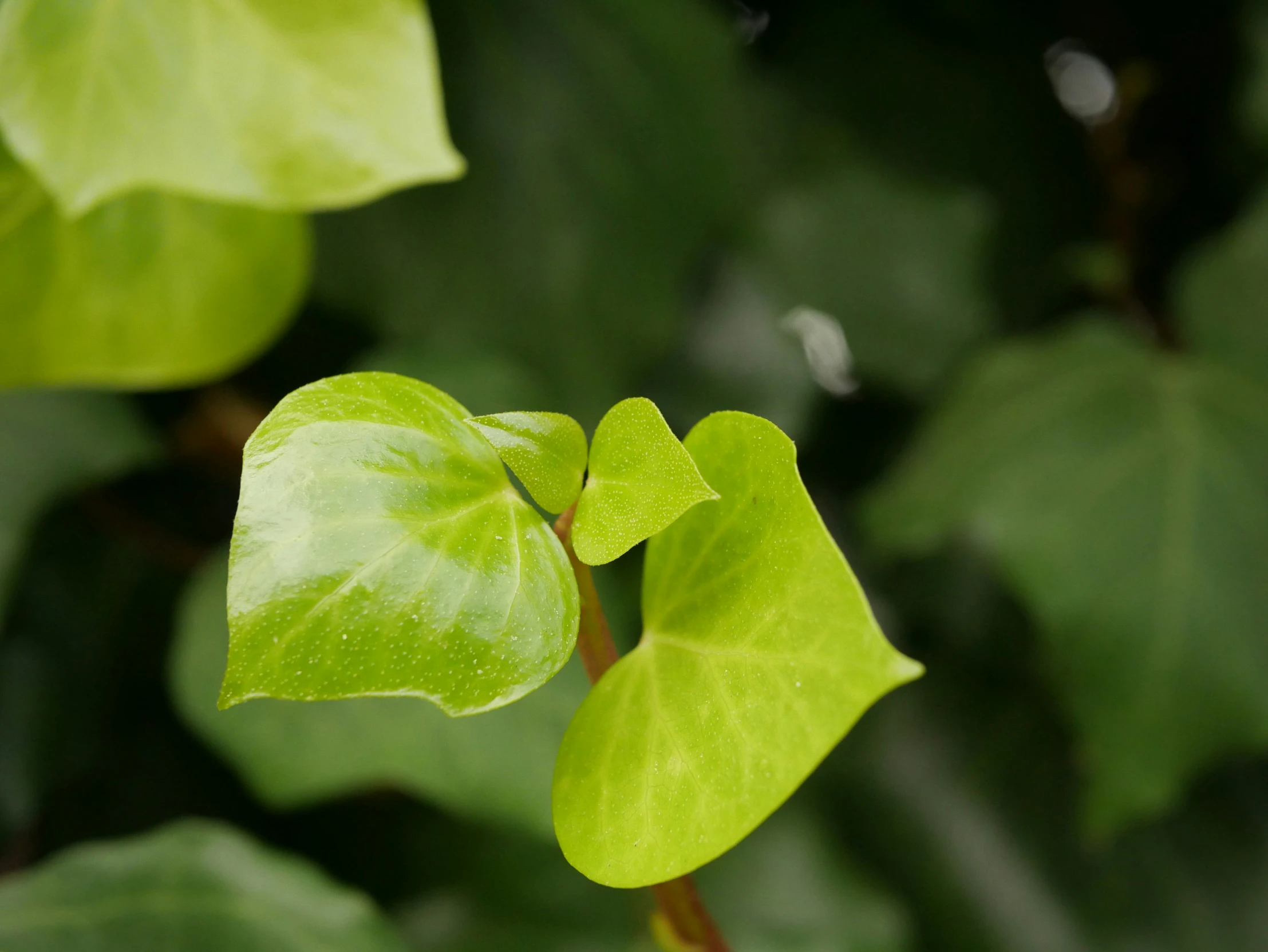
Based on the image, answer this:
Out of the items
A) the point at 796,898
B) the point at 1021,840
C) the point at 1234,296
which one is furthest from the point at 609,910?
the point at 1234,296

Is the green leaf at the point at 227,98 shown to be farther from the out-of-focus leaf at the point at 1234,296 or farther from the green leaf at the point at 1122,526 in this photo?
the out-of-focus leaf at the point at 1234,296

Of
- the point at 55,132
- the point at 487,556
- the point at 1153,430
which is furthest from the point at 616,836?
the point at 1153,430

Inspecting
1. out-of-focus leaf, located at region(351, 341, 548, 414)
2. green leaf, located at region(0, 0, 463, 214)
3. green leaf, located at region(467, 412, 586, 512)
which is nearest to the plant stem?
green leaf, located at region(467, 412, 586, 512)

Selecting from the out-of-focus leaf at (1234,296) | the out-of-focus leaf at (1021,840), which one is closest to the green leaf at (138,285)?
the out-of-focus leaf at (1021,840)

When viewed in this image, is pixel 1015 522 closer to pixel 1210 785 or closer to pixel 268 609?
pixel 1210 785

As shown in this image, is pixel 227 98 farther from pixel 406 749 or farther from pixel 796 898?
pixel 796 898

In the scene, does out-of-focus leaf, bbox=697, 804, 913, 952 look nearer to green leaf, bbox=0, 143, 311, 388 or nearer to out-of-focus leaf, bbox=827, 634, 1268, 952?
out-of-focus leaf, bbox=827, 634, 1268, 952

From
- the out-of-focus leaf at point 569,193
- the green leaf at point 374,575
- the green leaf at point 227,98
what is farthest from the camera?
the out-of-focus leaf at point 569,193
